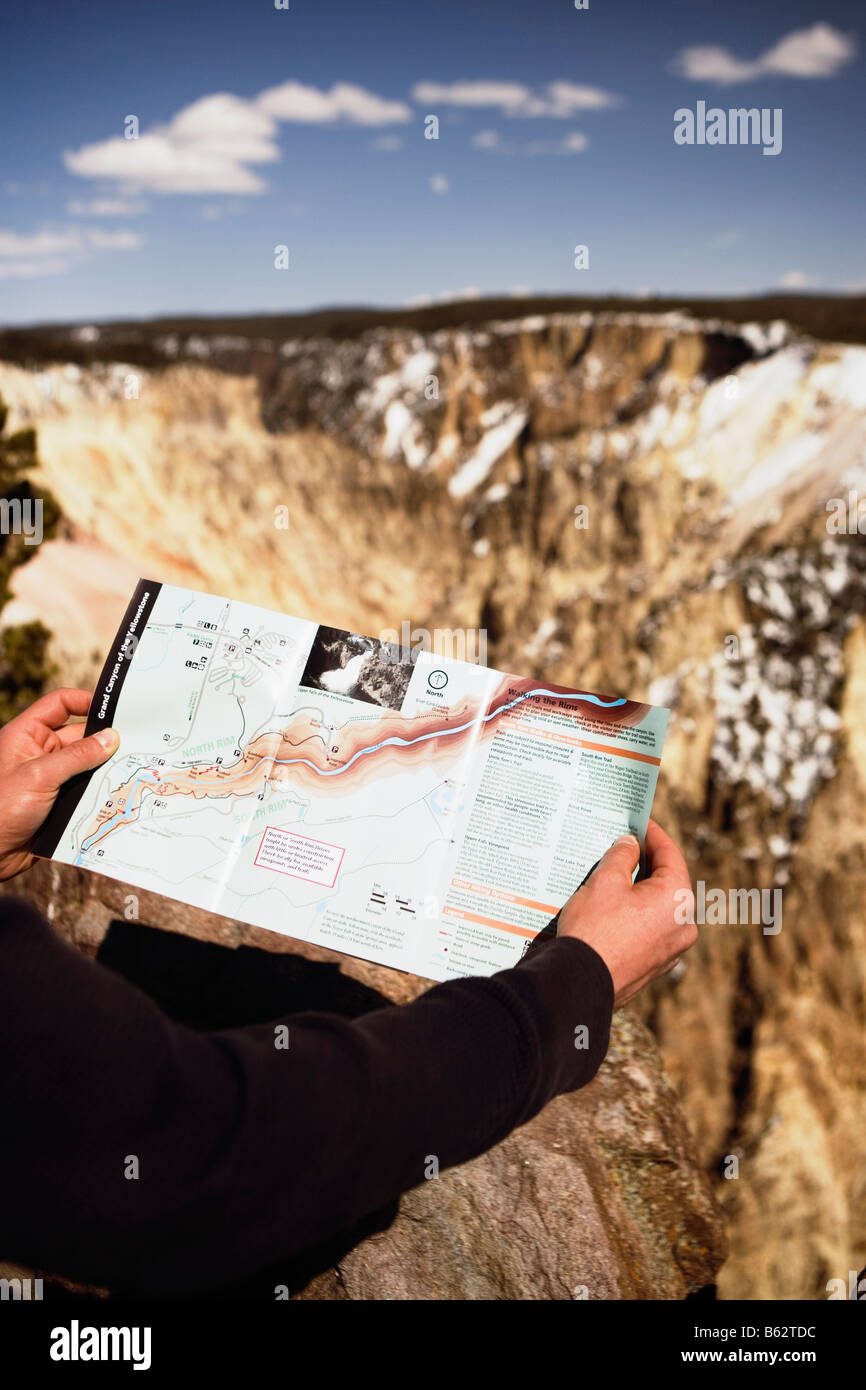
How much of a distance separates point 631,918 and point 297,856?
717mm

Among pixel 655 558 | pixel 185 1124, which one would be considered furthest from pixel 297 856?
pixel 655 558

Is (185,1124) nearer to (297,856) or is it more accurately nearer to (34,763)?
(297,856)

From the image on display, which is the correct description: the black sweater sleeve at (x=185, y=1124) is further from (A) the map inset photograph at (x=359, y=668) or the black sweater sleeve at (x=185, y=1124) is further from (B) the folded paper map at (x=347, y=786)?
(A) the map inset photograph at (x=359, y=668)

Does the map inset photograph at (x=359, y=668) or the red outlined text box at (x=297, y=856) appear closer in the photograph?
the red outlined text box at (x=297, y=856)

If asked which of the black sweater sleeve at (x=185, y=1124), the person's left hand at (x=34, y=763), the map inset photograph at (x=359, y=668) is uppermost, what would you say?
the map inset photograph at (x=359, y=668)

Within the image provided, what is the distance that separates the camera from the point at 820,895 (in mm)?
7633

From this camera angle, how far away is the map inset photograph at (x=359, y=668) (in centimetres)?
187

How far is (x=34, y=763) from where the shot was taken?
5.65 ft

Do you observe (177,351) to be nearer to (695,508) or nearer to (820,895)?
(695,508)

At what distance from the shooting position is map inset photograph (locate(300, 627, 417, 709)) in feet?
6.12

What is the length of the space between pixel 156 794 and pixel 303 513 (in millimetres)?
11683

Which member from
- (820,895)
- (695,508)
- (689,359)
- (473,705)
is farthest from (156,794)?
(689,359)

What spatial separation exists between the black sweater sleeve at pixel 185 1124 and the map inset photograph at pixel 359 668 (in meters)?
0.87

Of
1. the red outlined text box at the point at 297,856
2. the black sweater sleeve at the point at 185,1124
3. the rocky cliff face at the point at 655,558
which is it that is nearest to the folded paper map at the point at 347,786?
the red outlined text box at the point at 297,856
